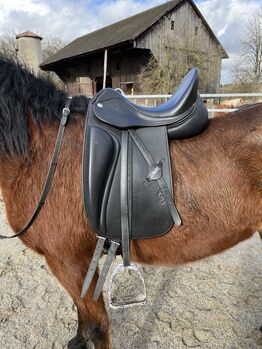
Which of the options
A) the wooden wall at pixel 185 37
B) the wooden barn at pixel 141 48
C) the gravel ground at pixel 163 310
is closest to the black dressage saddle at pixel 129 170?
the gravel ground at pixel 163 310

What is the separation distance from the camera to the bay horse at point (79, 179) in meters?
1.10

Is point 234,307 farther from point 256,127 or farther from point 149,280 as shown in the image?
point 256,127

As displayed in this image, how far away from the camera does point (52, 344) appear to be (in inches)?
66.1

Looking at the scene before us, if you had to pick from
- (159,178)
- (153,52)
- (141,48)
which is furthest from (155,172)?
(153,52)

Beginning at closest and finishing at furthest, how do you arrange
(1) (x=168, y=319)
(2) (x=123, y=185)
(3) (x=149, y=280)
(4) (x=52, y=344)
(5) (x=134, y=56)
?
(2) (x=123, y=185)
(4) (x=52, y=344)
(1) (x=168, y=319)
(3) (x=149, y=280)
(5) (x=134, y=56)

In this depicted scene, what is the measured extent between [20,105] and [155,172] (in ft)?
2.12

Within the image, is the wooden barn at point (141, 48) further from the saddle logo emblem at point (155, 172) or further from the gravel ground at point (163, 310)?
the saddle logo emblem at point (155, 172)

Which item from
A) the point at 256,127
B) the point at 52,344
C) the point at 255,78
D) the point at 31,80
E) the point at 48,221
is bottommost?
the point at 52,344

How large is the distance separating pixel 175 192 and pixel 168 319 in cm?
122

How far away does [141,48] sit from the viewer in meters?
12.5

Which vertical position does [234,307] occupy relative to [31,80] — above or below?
below

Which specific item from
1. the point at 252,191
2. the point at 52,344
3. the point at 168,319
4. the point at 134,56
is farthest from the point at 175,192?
the point at 134,56

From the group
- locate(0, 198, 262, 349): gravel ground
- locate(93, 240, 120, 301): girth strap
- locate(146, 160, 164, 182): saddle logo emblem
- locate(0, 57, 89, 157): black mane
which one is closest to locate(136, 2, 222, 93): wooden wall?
locate(0, 198, 262, 349): gravel ground

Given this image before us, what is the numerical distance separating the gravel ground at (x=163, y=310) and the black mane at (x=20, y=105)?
4.42ft
